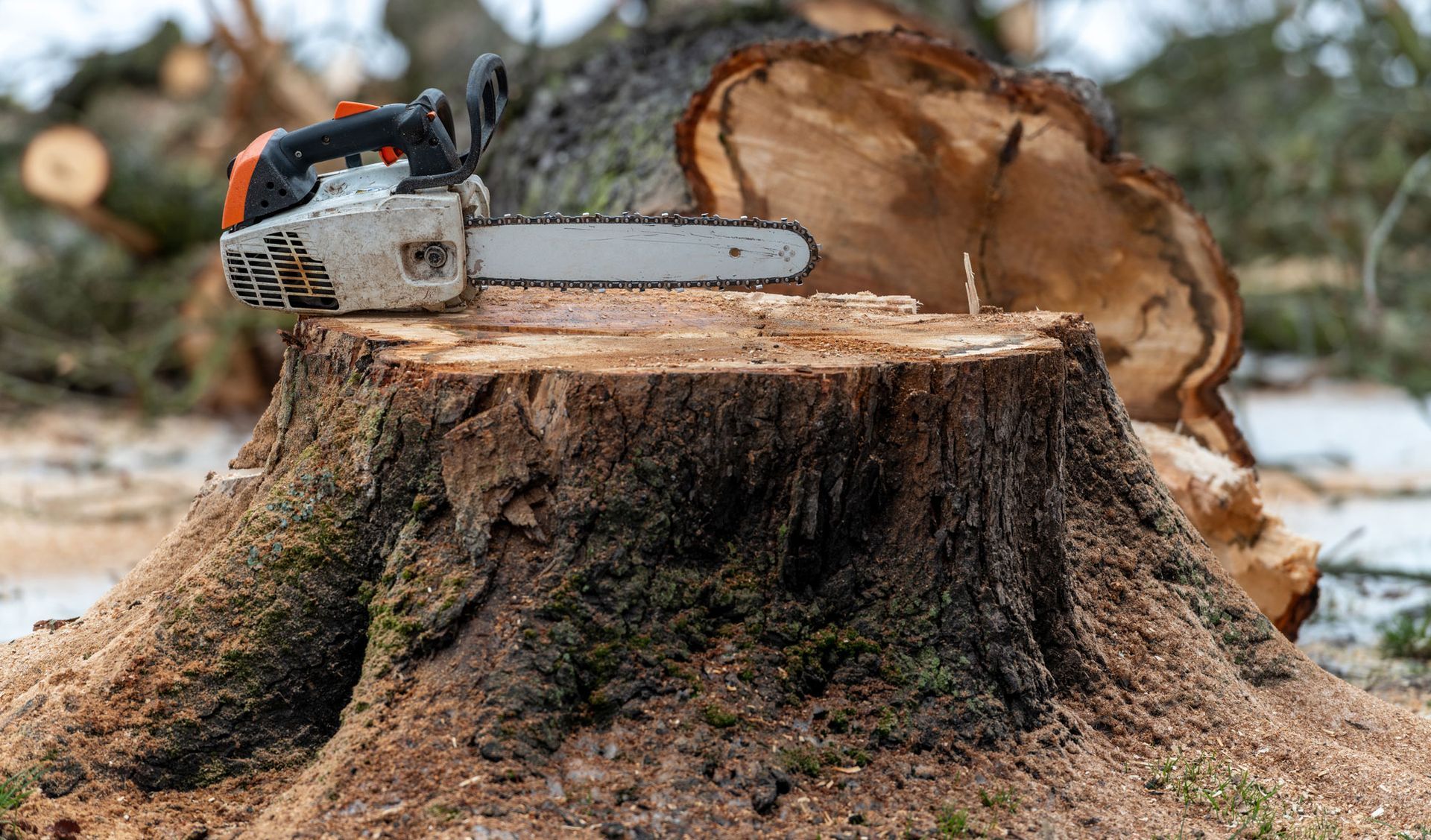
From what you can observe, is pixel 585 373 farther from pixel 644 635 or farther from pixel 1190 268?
pixel 1190 268

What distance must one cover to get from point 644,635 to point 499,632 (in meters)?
0.23

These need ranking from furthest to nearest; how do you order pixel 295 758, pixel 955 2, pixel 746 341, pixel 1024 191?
pixel 955 2 → pixel 1024 191 → pixel 746 341 → pixel 295 758

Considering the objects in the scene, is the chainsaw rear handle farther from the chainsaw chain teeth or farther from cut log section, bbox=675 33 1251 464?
cut log section, bbox=675 33 1251 464

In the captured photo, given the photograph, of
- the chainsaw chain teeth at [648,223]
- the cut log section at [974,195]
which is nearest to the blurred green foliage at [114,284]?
the cut log section at [974,195]

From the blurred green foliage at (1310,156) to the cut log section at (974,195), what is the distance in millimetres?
2308

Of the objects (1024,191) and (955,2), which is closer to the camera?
(1024,191)

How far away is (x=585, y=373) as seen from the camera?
1.91m

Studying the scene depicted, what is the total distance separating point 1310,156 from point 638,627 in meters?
6.43

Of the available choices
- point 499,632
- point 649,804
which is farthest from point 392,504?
point 649,804

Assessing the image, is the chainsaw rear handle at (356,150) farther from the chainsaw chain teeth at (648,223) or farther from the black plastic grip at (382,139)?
the chainsaw chain teeth at (648,223)

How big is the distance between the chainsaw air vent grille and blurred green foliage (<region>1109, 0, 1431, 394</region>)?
4.74 m

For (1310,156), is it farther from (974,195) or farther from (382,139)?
(382,139)

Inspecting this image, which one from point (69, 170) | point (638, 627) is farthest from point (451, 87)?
point (638, 627)

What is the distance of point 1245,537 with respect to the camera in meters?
3.37
